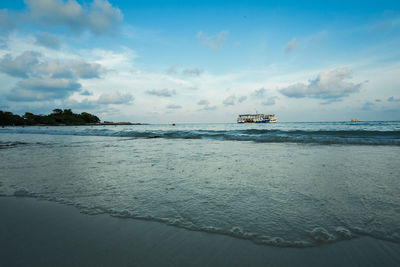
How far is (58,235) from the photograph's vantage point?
2.05 meters

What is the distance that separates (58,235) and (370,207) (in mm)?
3770

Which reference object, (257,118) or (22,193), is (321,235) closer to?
(22,193)

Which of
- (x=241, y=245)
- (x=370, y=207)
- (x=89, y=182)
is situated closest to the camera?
(x=241, y=245)

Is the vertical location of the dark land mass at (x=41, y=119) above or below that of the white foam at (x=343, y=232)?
above

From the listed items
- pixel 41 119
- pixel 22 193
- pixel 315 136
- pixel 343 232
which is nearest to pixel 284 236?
pixel 343 232

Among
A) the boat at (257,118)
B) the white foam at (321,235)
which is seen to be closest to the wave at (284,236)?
the white foam at (321,235)

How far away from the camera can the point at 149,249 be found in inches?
71.3

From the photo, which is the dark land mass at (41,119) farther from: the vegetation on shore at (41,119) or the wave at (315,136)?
the wave at (315,136)

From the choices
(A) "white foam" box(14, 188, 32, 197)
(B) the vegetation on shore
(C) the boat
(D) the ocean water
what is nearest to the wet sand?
(D) the ocean water

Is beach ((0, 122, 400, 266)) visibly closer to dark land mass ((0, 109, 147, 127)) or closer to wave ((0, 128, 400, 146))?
wave ((0, 128, 400, 146))

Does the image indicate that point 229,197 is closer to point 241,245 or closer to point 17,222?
point 241,245

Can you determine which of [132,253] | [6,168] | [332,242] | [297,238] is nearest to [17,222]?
[132,253]

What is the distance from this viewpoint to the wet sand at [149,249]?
1.63 m

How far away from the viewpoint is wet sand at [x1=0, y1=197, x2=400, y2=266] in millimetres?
1631
